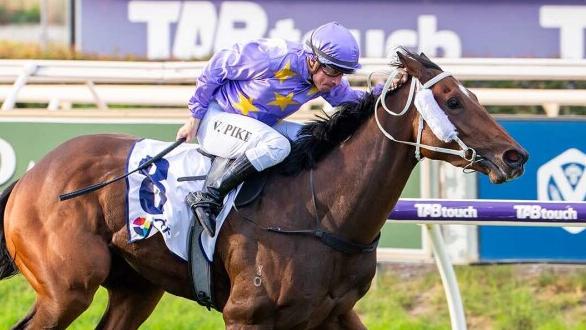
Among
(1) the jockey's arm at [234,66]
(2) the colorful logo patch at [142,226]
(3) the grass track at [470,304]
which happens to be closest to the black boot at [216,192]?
(2) the colorful logo patch at [142,226]

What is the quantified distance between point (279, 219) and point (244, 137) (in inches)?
14.3

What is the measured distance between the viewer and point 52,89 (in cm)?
798

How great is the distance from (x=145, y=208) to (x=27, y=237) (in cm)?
52

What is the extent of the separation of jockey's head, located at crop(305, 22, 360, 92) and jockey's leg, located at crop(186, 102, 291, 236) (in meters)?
0.31

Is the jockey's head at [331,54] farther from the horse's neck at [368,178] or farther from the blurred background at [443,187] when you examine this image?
the blurred background at [443,187]

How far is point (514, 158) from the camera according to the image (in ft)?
15.0

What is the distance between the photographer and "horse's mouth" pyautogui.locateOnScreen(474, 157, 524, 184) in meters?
4.55

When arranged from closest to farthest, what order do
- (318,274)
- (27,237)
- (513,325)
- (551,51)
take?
1. (318,274)
2. (27,237)
3. (513,325)
4. (551,51)

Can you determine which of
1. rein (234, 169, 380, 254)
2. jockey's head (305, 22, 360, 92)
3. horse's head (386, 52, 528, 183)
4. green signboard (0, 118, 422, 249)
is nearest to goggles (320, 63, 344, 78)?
jockey's head (305, 22, 360, 92)

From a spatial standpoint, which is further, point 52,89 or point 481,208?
point 52,89

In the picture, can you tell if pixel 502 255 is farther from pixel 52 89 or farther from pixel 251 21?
pixel 251 21

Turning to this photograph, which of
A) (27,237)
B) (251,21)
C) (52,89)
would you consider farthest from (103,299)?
(251,21)

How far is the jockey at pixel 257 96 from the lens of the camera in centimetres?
491

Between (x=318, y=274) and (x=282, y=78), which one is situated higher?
(x=282, y=78)
